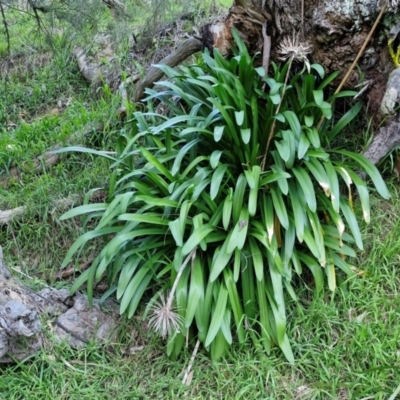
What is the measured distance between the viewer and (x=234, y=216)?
7.77 feet

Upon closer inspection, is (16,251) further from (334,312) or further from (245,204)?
(334,312)

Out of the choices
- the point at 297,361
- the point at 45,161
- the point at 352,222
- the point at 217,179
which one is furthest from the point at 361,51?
the point at 45,161

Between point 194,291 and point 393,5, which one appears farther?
point 393,5

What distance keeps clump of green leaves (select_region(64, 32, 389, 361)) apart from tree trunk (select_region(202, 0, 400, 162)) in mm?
176

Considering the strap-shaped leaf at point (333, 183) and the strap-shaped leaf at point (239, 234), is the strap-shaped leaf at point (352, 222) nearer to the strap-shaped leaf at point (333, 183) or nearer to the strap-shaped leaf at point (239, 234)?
the strap-shaped leaf at point (333, 183)

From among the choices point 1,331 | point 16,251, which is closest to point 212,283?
point 1,331

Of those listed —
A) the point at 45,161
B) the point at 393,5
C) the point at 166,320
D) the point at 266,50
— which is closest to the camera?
the point at 166,320

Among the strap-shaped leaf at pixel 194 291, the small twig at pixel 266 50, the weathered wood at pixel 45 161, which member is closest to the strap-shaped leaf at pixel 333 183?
the strap-shaped leaf at pixel 194 291

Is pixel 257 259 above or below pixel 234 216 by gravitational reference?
below

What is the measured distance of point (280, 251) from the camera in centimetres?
240

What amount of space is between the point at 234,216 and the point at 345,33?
1.30 m

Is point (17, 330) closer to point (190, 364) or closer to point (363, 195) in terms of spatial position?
point (190, 364)

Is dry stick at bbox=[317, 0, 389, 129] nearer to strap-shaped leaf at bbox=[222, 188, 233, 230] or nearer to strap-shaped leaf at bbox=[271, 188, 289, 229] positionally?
strap-shaped leaf at bbox=[271, 188, 289, 229]

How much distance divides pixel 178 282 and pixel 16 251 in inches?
53.4
